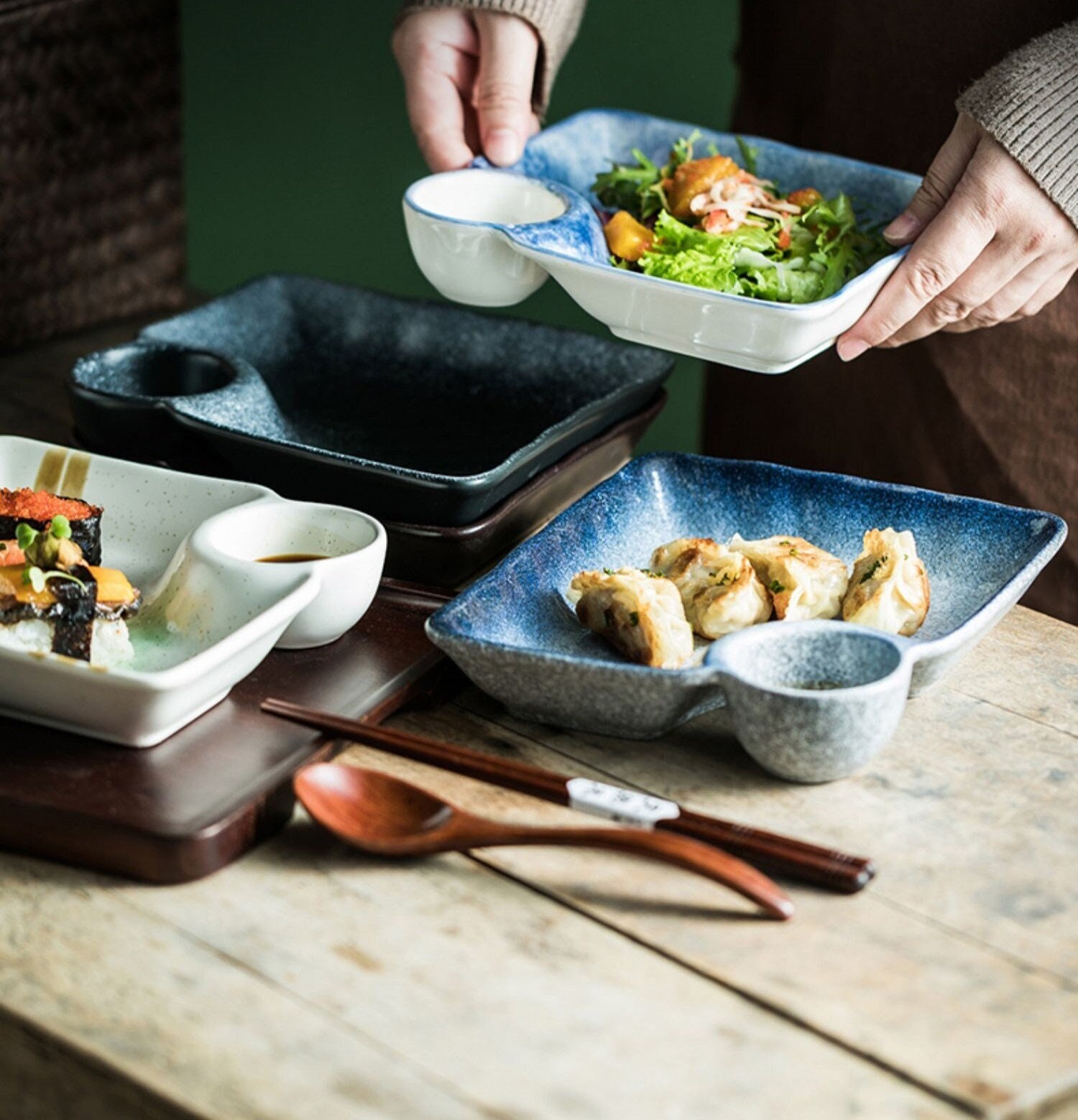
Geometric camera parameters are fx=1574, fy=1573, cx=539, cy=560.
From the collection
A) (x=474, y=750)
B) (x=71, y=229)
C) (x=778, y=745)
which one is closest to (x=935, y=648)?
(x=778, y=745)

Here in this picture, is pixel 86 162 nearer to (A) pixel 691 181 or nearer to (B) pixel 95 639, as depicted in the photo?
(A) pixel 691 181

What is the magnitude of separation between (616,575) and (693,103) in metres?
1.73

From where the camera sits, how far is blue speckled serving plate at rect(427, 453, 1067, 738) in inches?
54.2

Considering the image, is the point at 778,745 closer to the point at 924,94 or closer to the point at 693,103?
the point at 924,94

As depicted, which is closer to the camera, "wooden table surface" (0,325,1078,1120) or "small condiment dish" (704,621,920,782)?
"wooden table surface" (0,325,1078,1120)

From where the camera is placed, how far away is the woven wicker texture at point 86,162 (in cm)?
248

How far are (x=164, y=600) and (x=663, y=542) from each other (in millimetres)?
535

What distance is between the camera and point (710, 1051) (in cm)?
106

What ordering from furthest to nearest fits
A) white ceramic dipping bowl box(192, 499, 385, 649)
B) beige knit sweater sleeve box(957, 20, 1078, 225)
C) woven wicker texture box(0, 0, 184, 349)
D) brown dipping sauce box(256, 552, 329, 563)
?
1. woven wicker texture box(0, 0, 184, 349)
2. beige knit sweater sleeve box(957, 20, 1078, 225)
3. brown dipping sauce box(256, 552, 329, 563)
4. white ceramic dipping bowl box(192, 499, 385, 649)

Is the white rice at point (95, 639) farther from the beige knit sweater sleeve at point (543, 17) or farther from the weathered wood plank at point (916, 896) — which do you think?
the beige knit sweater sleeve at point (543, 17)

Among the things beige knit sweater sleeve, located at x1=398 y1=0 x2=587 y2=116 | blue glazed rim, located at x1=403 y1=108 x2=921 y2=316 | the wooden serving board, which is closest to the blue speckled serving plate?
the wooden serving board

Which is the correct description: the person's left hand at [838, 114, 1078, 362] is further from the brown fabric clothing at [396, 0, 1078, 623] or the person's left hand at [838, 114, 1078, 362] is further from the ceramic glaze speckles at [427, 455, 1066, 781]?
the brown fabric clothing at [396, 0, 1078, 623]

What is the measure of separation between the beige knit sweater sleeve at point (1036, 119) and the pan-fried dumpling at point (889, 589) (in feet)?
1.40

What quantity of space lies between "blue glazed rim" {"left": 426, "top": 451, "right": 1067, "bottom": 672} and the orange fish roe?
1.20ft
